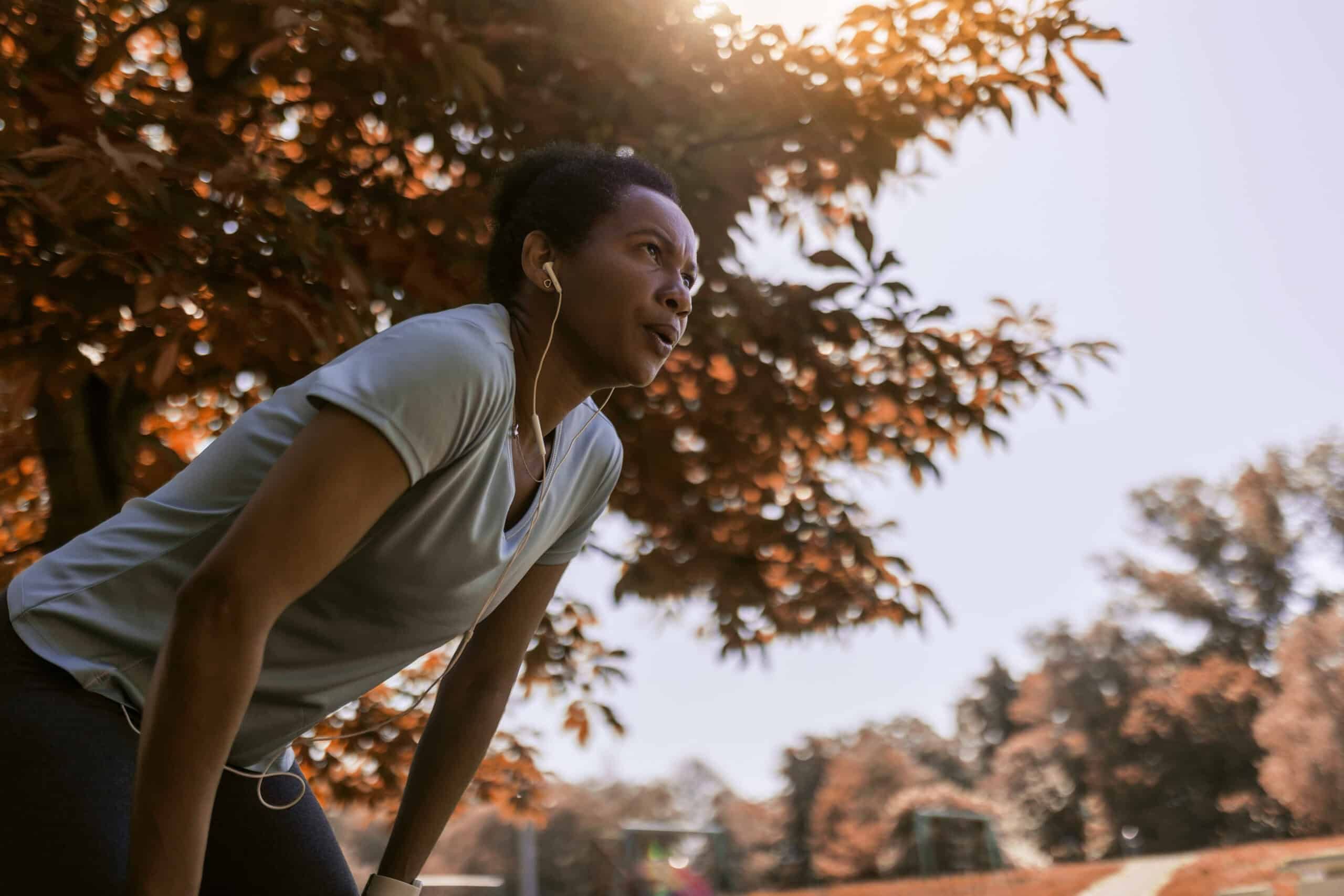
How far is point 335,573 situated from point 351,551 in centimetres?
12

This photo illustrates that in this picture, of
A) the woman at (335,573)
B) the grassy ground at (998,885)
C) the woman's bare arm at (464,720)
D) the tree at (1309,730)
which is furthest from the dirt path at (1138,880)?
the tree at (1309,730)

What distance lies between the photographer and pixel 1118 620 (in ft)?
118

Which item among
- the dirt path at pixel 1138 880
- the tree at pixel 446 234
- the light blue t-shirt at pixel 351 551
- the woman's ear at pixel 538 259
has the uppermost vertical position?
the tree at pixel 446 234

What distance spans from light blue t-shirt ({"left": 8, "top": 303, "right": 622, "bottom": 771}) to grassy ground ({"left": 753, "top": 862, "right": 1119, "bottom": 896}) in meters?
9.10

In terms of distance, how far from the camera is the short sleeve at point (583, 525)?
1.83 metres

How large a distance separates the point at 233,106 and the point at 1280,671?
29269 mm

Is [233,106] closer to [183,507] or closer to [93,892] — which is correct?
[183,507]

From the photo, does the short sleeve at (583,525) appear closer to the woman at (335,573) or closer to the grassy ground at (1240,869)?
the woman at (335,573)

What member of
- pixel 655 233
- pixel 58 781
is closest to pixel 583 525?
pixel 655 233

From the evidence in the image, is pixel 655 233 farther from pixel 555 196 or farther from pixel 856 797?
pixel 856 797

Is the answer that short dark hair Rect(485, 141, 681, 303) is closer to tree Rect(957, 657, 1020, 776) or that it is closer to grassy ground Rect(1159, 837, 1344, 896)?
grassy ground Rect(1159, 837, 1344, 896)

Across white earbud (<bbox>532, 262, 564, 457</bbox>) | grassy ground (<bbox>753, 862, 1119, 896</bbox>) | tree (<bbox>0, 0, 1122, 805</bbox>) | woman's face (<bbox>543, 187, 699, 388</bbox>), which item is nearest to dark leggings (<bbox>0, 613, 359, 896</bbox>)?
white earbud (<bbox>532, 262, 564, 457</bbox>)

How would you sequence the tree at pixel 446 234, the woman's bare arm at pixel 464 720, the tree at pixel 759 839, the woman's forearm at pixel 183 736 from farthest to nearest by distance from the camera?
the tree at pixel 759 839 → the tree at pixel 446 234 → the woman's bare arm at pixel 464 720 → the woman's forearm at pixel 183 736

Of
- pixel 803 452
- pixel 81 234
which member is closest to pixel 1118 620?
pixel 803 452
